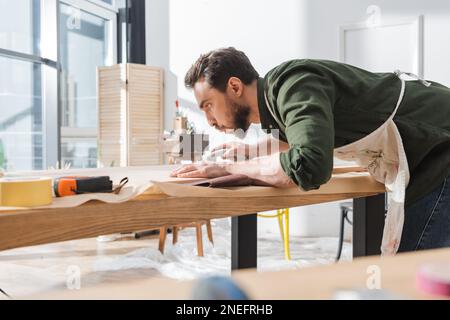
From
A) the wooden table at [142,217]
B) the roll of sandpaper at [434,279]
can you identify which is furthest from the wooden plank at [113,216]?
the roll of sandpaper at [434,279]

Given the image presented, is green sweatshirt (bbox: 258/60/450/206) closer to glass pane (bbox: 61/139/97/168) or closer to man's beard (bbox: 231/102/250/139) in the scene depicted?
man's beard (bbox: 231/102/250/139)

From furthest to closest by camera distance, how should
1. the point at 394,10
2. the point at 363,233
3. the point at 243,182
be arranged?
the point at 394,10
the point at 363,233
the point at 243,182

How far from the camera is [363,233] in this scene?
176cm

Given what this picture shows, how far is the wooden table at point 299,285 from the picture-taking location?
14.7 inches

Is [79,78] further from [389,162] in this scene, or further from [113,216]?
[113,216]

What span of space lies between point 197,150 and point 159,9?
495 centimetres

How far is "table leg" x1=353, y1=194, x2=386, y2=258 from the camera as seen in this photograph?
1.72 m

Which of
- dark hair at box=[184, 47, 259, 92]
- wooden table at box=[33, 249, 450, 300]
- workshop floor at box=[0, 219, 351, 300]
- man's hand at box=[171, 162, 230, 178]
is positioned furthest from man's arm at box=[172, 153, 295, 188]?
workshop floor at box=[0, 219, 351, 300]

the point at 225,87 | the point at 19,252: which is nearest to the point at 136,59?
the point at 19,252

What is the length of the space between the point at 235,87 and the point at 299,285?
1.24 metres

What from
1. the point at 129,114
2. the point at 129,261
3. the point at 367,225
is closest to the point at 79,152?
the point at 129,114

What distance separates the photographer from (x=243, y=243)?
1556 mm
